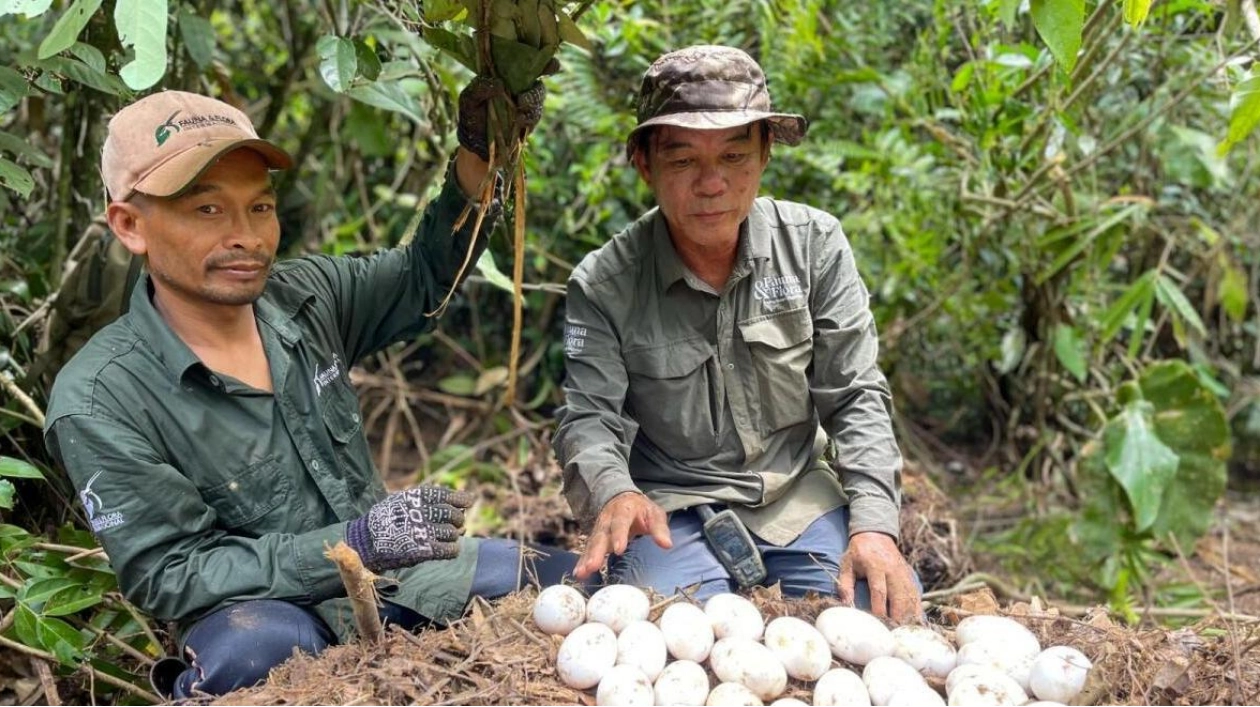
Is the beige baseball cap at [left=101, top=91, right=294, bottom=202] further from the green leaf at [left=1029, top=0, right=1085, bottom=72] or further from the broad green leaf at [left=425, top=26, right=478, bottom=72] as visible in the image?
the green leaf at [left=1029, top=0, right=1085, bottom=72]

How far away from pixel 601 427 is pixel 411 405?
274cm

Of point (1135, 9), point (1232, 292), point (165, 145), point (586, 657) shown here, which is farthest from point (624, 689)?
point (1232, 292)

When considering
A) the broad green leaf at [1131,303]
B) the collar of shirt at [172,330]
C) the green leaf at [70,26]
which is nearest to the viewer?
the green leaf at [70,26]

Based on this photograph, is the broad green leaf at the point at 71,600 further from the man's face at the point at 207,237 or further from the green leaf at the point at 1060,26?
the green leaf at the point at 1060,26

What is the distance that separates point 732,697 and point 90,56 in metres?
2.02

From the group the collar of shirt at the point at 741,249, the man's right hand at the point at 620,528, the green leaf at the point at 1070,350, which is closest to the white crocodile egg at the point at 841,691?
the man's right hand at the point at 620,528

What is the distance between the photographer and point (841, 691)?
6.86 ft

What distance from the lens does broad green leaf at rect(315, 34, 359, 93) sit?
276 centimetres

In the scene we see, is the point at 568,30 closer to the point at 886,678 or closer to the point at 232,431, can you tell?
the point at 232,431

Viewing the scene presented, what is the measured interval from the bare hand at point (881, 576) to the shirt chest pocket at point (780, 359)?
41 centimetres

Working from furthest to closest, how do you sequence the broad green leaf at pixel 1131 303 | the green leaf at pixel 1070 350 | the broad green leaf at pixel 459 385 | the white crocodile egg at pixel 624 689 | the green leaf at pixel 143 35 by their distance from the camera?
the broad green leaf at pixel 459 385, the green leaf at pixel 1070 350, the broad green leaf at pixel 1131 303, the white crocodile egg at pixel 624 689, the green leaf at pixel 143 35

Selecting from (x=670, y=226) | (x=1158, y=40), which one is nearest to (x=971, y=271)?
(x=1158, y=40)

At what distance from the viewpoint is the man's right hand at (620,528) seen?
2.40 metres

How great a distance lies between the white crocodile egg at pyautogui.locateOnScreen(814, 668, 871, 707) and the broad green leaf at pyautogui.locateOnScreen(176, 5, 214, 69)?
240cm
